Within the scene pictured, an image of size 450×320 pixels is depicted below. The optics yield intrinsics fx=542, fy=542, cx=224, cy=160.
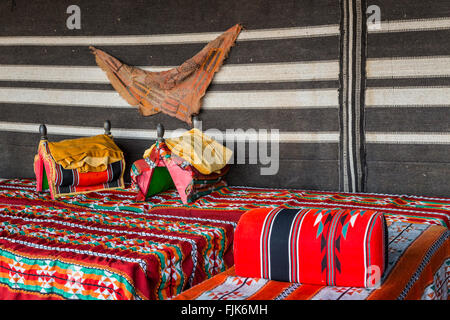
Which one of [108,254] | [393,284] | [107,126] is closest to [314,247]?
[393,284]

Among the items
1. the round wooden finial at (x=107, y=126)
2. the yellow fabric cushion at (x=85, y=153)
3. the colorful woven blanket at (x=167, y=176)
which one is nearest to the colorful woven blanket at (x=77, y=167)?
the yellow fabric cushion at (x=85, y=153)

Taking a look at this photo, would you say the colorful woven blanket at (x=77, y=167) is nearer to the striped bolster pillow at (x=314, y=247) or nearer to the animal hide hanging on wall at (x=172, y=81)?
the animal hide hanging on wall at (x=172, y=81)

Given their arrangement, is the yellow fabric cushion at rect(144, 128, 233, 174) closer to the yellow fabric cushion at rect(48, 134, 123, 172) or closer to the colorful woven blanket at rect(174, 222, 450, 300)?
the yellow fabric cushion at rect(48, 134, 123, 172)

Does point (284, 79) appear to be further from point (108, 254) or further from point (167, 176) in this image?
point (108, 254)

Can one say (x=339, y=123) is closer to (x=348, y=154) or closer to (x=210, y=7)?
(x=348, y=154)

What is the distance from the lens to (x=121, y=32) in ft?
14.1

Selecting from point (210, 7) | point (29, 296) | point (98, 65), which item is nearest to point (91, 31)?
point (98, 65)

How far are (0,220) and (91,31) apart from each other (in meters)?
1.91

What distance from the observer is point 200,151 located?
3.61 m

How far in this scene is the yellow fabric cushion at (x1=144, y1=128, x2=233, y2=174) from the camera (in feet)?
11.7

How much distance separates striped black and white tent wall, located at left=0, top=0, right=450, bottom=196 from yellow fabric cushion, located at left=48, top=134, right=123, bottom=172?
40 cm

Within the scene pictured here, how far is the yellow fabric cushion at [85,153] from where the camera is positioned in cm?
374

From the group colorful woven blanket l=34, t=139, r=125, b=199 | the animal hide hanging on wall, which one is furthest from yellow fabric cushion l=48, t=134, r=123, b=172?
the animal hide hanging on wall

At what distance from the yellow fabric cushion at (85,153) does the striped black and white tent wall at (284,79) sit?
0.40 m
